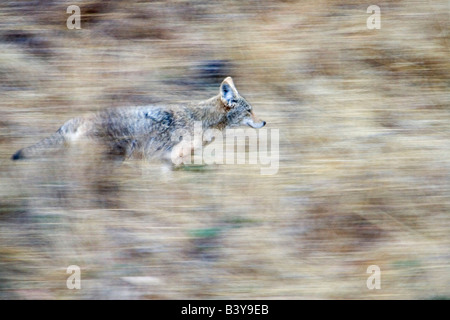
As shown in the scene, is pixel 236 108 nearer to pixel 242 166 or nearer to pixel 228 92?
pixel 228 92

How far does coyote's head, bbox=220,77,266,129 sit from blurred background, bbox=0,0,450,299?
0.33 feet

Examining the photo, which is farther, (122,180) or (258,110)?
(258,110)

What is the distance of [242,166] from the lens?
18.8 feet

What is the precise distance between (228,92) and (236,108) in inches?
7.5

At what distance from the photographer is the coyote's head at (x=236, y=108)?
607 cm

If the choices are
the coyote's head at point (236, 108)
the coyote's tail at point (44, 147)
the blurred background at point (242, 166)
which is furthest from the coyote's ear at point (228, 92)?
the coyote's tail at point (44, 147)

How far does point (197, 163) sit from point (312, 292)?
1.55 meters

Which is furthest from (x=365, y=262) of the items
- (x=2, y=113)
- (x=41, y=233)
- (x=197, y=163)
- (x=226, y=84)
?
(x=2, y=113)

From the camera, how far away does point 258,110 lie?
6.17 metres

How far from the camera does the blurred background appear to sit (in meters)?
5.11

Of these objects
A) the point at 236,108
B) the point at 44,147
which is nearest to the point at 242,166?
the point at 236,108

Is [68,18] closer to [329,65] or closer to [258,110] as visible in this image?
[258,110]

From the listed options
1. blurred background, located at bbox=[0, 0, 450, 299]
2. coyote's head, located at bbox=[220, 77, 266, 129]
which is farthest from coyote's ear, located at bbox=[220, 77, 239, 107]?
blurred background, located at bbox=[0, 0, 450, 299]

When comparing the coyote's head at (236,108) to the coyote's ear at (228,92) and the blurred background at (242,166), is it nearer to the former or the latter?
the coyote's ear at (228,92)
